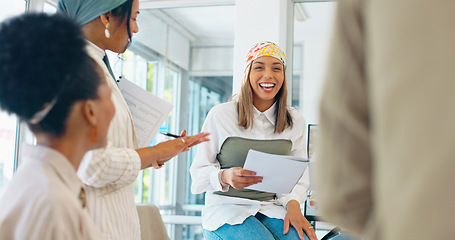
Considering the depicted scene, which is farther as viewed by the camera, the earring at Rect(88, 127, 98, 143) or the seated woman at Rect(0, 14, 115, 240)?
the earring at Rect(88, 127, 98, 143)

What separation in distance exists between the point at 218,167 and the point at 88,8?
1.25 metres

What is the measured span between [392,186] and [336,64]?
18 cm

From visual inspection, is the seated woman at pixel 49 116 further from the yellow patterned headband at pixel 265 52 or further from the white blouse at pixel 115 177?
the yellow patterned headband at pixel 265 52

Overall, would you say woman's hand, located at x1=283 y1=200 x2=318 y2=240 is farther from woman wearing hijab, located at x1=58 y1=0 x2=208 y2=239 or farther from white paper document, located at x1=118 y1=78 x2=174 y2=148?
white paper document, located at x1=118 y1=78 x2=174 y2=148

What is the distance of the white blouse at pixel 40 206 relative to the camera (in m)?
0.93

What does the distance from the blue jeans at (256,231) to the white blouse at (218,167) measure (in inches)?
1.0

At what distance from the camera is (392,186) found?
51 centimetres

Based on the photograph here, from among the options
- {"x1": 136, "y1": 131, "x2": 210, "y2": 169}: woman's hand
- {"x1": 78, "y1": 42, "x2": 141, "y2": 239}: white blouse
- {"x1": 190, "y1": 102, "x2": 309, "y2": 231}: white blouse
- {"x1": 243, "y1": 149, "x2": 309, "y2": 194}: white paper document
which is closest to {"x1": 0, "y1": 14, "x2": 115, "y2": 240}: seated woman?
{"x1": 78, "y1": 42, "x2": 141, "y2": 239}: white blouse

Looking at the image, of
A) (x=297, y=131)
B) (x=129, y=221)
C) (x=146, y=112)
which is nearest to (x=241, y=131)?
(x=297, y=131)

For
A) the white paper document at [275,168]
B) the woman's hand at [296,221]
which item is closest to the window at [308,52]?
the woman's hand at [296,221]

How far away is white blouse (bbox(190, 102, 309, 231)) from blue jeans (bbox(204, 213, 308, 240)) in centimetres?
3

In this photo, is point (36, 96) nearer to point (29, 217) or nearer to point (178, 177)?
point (29, 217)

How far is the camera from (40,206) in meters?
0.94

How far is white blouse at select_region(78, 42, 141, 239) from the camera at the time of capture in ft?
4.67
